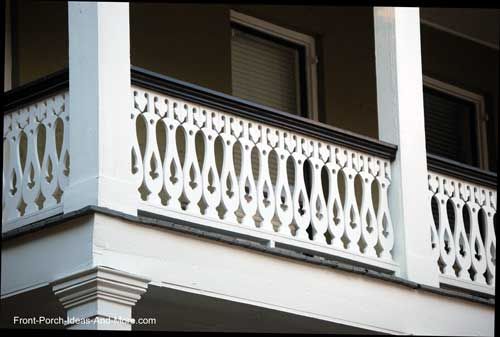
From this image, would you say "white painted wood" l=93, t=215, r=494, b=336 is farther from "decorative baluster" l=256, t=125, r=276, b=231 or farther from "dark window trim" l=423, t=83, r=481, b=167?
"dark window trim" l=423, t=83, r=481, b=167

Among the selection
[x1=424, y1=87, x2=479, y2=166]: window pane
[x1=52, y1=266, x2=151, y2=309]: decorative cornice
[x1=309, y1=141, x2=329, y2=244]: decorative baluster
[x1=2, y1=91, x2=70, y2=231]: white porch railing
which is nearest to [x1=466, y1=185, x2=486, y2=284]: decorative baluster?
[x1=309, y1=141, x2=329, y2=244]: decorative baluster

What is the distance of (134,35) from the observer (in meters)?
14.1

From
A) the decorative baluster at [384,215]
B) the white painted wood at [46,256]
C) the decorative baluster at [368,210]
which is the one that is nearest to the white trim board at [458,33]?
the decorative baluster at [384,215]

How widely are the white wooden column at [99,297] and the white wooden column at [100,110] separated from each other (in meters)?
0.49

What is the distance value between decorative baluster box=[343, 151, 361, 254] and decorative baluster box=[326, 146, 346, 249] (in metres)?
0.05

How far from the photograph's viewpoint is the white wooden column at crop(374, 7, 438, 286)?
12.2 m

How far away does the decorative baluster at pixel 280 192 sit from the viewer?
1146 cm

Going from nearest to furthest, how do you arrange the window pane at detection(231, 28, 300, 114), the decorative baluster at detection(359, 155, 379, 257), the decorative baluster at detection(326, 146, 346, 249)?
the decorative baluster at detection(326, 146, 346, 249) < the decorative baluster at detection(359, 155, 379, 257) < the window pane at detection(231, 28, 300, 114)

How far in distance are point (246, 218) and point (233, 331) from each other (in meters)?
0.99

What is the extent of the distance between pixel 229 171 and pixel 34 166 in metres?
1.43

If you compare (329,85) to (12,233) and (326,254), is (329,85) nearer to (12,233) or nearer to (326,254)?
(326,254)

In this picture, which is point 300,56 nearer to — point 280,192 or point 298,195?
point 298,195

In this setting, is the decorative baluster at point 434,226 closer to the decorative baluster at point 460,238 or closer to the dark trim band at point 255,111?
the decorative baluster at point 460,238

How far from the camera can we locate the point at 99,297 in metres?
10.1
